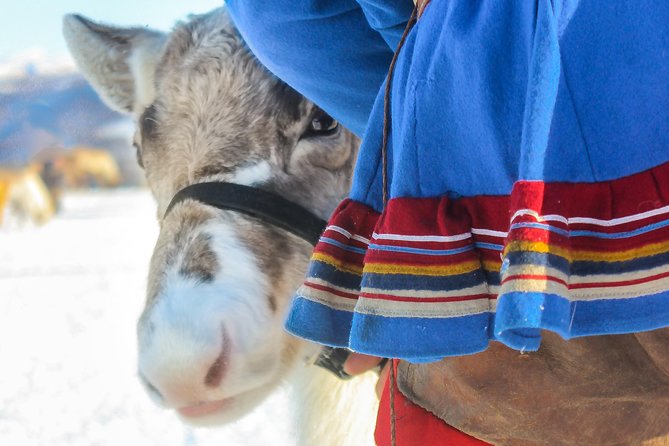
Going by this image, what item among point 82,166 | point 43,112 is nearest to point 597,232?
point 43,112

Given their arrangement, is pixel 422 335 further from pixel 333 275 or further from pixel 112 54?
pixel 112 54

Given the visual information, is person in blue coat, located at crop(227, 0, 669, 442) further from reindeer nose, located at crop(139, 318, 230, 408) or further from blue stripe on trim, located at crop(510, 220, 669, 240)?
reindeer nose, located at crop(139, 318, 230, 408)

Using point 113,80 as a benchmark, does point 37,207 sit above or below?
below

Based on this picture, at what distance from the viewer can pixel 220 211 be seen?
112 cm

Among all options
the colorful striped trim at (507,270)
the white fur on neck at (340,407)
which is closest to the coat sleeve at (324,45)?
the colorful striped trim at (507,270)

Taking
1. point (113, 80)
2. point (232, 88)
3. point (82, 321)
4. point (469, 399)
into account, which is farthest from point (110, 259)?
point (469, 399)

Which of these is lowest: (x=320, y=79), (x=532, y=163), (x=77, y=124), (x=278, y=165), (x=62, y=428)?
(x=77, y=124)

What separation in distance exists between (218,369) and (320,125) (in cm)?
50

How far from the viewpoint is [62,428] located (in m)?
2.95

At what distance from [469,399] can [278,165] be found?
617mm

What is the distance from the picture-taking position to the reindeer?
988 millimetres

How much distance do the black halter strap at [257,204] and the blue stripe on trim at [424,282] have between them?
0.55 m

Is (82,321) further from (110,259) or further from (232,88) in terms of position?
(232,88)

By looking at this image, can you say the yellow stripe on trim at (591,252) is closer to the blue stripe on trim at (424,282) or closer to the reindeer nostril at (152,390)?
the blue stripe on trim at (424,282)
